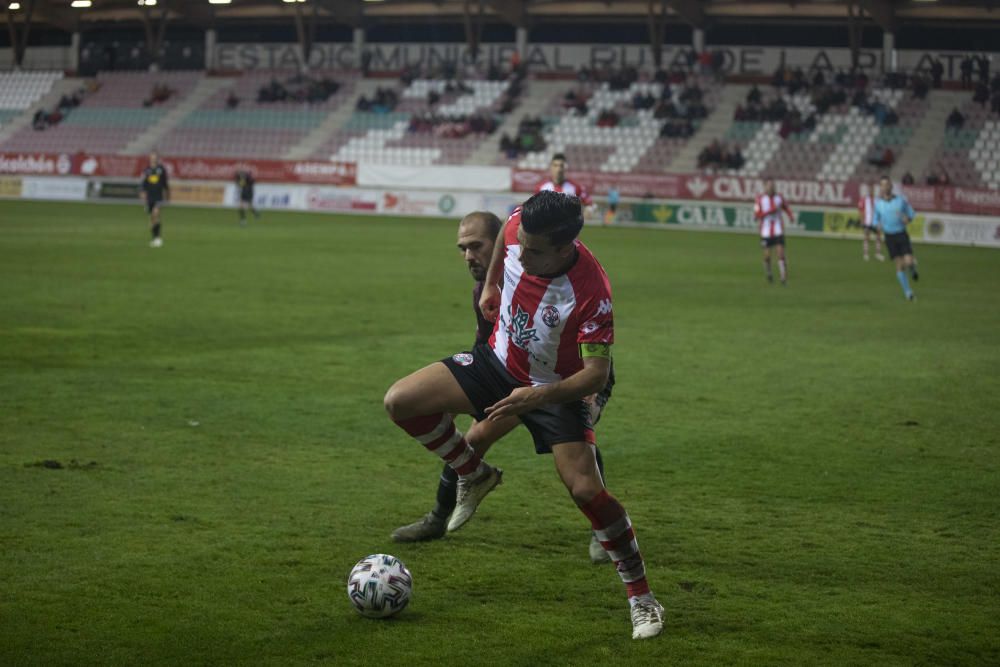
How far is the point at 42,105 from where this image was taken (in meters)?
64.1

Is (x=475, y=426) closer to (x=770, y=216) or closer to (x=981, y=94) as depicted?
(x=770, y=216)

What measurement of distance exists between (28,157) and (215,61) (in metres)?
12.8

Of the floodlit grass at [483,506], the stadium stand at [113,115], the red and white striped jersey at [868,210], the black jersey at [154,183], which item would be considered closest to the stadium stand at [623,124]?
the red and white striped jersey at [868,210]

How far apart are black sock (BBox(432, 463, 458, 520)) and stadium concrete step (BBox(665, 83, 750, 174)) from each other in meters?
41.6

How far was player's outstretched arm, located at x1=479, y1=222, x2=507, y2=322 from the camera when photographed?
259 inches

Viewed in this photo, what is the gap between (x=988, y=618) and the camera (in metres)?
5.82

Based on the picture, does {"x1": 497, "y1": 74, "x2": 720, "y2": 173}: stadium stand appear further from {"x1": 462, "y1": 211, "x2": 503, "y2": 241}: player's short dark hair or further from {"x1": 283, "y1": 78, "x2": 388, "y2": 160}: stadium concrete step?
{"x1": 462, "y1": 211, "x2": 503, "y2": 241}: player's short dark hair

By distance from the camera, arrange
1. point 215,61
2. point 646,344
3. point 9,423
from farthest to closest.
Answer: point 215,61 < point 646,344 < point 9,423

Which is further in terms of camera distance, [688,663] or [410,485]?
[410,485]

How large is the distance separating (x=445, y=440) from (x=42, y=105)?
62.9 metres

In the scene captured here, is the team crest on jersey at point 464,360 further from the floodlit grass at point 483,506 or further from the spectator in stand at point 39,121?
the spectator in stand at point 39,121

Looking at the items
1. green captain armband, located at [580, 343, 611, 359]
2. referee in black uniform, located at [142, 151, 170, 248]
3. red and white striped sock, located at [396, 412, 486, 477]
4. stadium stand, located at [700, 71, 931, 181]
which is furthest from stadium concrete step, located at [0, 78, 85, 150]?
green captain armband, located at [580, 343, 611, 359]

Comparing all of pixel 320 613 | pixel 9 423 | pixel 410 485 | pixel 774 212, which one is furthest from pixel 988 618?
pixel 774 212

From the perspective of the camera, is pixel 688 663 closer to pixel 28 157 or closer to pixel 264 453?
pixel 264 453
